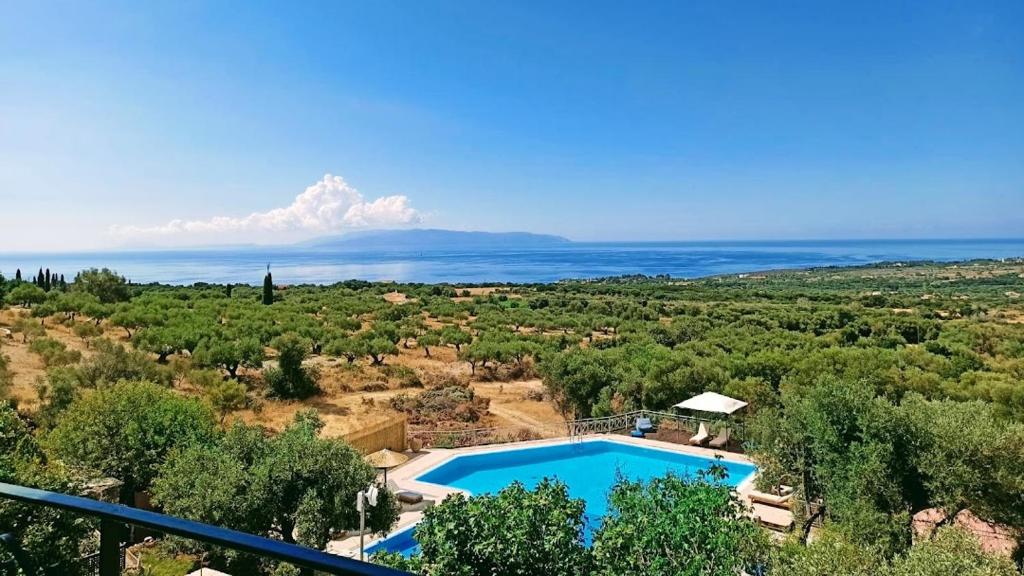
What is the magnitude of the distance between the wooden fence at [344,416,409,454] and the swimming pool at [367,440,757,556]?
1.57 meters

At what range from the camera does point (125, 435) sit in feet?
36.2

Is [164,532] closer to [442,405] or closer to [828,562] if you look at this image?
[828,562]

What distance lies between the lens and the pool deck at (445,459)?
12055mm

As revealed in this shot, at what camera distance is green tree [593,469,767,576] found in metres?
6.11

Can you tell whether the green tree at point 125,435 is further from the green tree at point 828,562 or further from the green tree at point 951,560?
the green tree at point 951,560

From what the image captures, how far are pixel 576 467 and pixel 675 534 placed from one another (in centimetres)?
1018

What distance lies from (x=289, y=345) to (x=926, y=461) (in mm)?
19898

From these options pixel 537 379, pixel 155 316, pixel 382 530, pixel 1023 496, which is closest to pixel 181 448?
pixel 382 530

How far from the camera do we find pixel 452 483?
1489cm

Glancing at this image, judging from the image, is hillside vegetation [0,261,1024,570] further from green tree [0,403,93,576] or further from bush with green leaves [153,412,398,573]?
green tree [0,403,93,576]

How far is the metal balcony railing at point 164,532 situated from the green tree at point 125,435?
34.0 feet

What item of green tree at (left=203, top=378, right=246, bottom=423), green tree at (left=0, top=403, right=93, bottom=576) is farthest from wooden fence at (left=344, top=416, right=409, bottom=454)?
green tree at (left=0, top=403, right=93, bottom=576)

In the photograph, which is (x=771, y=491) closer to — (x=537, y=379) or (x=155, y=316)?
(x=537, y=379)

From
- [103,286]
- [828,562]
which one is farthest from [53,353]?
[828,562]
